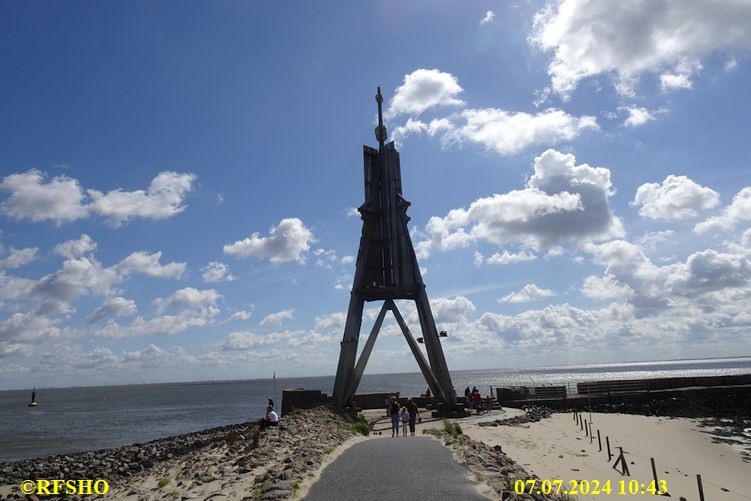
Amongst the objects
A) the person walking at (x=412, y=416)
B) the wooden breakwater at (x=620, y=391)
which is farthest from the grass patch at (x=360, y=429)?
the wooden breakwater at (x=620, y=391)

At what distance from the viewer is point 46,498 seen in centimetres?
1872

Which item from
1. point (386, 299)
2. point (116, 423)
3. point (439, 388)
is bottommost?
point (116, 423)

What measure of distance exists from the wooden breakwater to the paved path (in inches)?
917

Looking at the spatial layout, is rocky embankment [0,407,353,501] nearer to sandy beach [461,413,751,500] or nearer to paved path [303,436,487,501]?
paved path [303,436,487,501]

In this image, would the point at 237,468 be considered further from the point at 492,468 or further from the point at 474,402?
the point at 474,402

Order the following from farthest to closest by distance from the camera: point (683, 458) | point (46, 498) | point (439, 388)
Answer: point (439, 388)
point (683, 458)
point (46, 498)

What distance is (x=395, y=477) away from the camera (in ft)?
36.1

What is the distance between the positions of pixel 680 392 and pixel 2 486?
3999 centimetres

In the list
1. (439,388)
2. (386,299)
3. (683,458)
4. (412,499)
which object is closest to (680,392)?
(683,458)

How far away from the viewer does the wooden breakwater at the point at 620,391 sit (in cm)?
3566

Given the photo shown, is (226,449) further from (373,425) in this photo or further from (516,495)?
(516,495)

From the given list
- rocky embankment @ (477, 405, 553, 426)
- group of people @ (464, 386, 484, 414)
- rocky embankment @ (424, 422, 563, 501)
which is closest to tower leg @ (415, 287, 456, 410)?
group of people @ (464, 386, 484, 414)

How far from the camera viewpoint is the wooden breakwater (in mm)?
35656

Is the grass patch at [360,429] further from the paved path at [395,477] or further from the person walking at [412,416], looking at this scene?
the paved path at [395,477]
